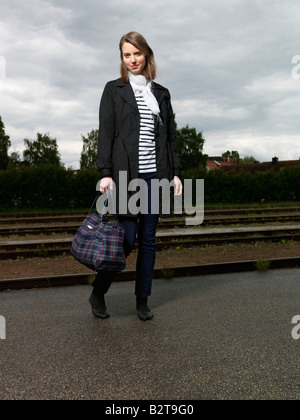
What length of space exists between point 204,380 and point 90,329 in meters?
1.29

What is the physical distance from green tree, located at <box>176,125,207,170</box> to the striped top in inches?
2759

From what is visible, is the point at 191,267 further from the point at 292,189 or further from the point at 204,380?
the point at 292,189

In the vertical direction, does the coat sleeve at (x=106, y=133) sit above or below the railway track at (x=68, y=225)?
above

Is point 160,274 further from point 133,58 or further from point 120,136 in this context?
point 133,58

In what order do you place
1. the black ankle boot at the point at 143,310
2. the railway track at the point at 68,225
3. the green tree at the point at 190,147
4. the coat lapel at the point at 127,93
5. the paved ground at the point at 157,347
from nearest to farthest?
the paved ground at the point at 157,347, the coat lapel at the point at 127,93, the black ankle boot at the point at 143,310, the railway track at the point at 68,225, the green tree at the point at 190,147

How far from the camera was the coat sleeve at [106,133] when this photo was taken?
358 cm

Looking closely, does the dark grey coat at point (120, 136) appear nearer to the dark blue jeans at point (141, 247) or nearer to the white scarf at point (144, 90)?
the white scarf at point (144, 90)

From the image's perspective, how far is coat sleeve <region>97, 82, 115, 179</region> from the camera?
3.58 meters

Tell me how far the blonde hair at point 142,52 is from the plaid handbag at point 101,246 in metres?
1.34

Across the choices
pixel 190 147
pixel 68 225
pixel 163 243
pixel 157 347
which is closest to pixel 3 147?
pixel 190 147

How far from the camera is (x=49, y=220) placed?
1633 cm

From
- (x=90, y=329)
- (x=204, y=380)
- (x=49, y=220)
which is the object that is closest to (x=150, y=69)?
(x=90, y=329)
